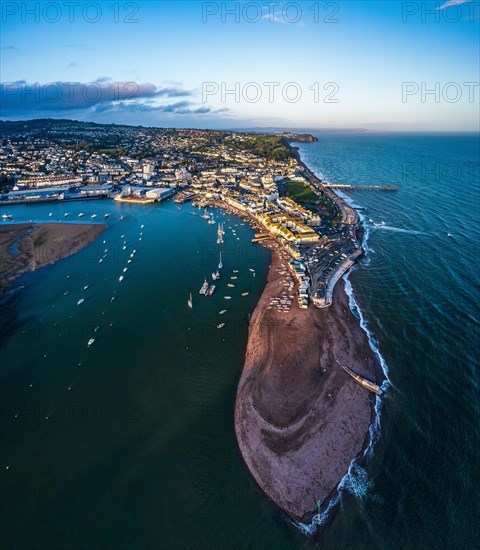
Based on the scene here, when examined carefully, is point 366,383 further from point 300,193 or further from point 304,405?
point 300,193

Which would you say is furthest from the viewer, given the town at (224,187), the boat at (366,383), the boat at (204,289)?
the town at (224,187)

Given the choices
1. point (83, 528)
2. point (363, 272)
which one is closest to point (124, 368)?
point (83, 528)

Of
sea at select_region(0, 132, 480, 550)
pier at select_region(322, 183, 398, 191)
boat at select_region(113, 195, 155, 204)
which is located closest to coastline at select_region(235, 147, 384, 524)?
sea at select_region(0, 132, 480, 550)

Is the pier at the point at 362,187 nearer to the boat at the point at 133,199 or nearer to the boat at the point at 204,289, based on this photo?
the boat at the point at 133,199

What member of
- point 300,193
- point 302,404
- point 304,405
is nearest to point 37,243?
point 302,404

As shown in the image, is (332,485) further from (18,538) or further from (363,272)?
(363,272)

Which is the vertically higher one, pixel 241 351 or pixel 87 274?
pixel 87 274

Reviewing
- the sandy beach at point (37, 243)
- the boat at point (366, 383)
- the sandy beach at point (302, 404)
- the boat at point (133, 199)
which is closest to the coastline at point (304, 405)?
the sandy beach at point (302, 404)
